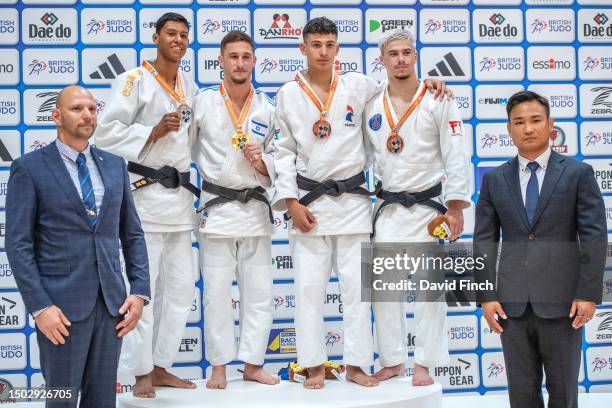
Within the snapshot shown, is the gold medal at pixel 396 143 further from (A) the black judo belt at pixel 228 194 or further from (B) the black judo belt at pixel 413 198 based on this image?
(A) the black judo belt at pixel 228 194

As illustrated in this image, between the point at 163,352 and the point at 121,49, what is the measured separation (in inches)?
93.4

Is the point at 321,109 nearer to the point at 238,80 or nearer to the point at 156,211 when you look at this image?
the point at 238,80

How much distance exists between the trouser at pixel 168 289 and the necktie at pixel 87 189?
0.97m

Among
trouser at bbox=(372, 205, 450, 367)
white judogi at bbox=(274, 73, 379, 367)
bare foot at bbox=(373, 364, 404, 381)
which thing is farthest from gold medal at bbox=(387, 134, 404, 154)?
bare foot at bbox=(373, 364, 404, 381)

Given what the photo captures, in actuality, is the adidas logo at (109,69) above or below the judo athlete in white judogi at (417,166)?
above

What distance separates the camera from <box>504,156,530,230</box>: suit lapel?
10.8 feet

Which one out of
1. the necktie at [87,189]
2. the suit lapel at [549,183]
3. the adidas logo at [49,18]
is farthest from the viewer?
the adidas logo at [49,18]

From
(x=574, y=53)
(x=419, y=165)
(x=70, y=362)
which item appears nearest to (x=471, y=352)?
(x=419, y=165)

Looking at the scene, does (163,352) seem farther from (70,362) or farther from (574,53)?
(574,53)

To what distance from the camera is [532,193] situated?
3.33 m

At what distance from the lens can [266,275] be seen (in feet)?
14.2

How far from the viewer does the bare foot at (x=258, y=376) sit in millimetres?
4305

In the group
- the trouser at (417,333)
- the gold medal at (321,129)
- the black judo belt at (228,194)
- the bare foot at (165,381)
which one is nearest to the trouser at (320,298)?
the trouser at (417,333)

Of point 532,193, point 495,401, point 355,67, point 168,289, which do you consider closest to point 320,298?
point 168,289
